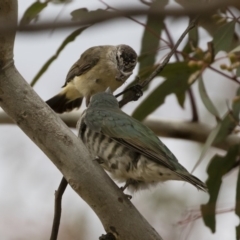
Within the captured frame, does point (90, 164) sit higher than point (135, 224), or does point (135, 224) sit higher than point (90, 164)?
point (90, 164)

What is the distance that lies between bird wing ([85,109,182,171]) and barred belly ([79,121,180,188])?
20mm

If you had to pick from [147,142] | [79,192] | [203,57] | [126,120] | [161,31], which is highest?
[161,31]

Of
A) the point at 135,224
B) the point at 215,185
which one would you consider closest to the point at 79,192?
the point at 135,224

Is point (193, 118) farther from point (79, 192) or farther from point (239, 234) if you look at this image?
point (79, 192)

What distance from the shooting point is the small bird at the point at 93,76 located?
3.61 m

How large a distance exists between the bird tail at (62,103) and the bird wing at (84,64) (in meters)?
0.14

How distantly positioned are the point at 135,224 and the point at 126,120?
2.06 feet

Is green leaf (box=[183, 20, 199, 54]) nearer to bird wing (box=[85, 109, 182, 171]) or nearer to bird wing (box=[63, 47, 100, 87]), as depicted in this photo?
bird wing (box=[63, 47, 100, 87])

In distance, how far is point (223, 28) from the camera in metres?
2.89

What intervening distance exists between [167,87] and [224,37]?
657 millimetres

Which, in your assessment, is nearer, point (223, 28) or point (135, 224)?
point (135, 224)

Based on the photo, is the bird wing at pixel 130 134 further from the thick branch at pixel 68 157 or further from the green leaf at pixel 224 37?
the green leaf at pixel 224 37

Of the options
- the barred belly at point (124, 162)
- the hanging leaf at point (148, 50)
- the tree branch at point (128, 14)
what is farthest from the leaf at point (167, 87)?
the tree branch at point (128, 14)

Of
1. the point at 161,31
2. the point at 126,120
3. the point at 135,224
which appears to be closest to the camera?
the point at 135,224
